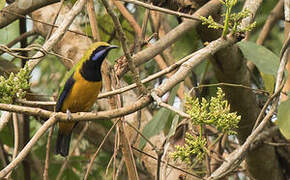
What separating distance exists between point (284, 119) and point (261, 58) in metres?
0.73

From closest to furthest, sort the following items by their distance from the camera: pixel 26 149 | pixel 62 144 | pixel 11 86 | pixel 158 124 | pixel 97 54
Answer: pixel 26 149
pixel 11 86
pixel 158 124
pixel 97 54
pixel 62 144

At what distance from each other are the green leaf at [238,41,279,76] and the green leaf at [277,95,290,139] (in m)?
0.37

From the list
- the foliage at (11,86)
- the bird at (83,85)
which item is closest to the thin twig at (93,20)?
the bird at (83,85)

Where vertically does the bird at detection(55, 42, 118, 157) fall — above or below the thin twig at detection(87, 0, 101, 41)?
below

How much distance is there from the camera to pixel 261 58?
12.4ft

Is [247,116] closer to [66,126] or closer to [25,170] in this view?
[66,126]

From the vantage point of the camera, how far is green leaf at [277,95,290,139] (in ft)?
10.2

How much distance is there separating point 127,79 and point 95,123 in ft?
1.96

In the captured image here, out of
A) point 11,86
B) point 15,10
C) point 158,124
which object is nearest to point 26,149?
point 11,86

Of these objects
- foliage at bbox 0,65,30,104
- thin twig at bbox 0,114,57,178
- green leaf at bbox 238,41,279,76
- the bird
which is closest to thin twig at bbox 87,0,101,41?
the bird

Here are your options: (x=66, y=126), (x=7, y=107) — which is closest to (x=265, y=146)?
(x=66, y=126)

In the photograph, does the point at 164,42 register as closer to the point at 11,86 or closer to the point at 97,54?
the point at 97,54

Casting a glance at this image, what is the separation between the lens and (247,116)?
14.6ft

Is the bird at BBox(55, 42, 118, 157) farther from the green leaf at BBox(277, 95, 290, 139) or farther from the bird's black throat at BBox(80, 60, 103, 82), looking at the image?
the green leaf at BBox(277, 95, 290, 139)
